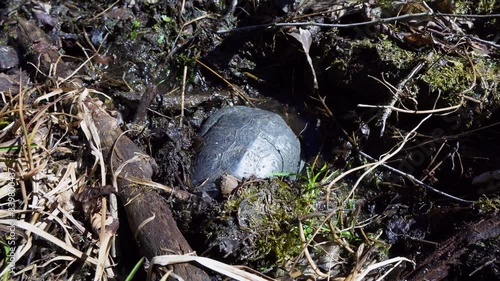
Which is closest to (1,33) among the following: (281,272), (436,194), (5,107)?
(5,107)

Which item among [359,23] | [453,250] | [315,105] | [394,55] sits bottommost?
[453,250]

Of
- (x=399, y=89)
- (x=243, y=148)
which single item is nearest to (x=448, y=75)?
(x=399, y=89)

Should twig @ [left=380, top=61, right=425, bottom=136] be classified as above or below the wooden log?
above

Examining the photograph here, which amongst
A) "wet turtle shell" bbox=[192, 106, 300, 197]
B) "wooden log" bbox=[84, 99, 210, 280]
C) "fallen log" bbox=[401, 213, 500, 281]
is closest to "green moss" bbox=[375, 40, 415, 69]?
"wet turtle shell" bbox=[192, 106, 300, 197]

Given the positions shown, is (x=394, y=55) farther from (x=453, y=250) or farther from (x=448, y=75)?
(x=453, y=250)

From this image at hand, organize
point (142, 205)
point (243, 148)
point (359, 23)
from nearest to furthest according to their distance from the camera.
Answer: point (142, 205) < point (243, 148) < point (359, 23)

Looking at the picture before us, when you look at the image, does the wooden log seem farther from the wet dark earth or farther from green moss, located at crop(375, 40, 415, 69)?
green moss, located at crop(375, 40, 415, 69)
